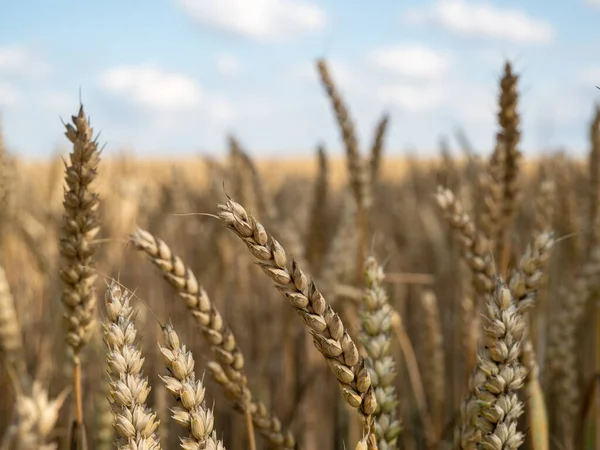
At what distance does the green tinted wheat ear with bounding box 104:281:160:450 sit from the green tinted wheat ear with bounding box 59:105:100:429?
0.20 metres

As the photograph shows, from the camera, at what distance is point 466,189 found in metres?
2.85

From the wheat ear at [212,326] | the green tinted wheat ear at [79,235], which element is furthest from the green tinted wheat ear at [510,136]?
the green tinted wheat ear at [79,235]

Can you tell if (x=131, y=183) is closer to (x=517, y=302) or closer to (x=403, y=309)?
(x=403, y=309)

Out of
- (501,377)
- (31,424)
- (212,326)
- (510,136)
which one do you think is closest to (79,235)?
(212,326)

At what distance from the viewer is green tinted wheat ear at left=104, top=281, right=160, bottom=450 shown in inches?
28.5

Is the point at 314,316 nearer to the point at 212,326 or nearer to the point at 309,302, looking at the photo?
the point at 309,302

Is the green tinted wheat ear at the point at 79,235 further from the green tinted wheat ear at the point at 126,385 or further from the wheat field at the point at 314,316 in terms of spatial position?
the green tinted wheat ear at the point at 126,385

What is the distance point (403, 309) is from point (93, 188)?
259 centimetres

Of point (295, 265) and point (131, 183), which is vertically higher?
point (131, 183)

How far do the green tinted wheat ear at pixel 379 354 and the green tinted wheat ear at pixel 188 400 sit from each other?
0.27 m

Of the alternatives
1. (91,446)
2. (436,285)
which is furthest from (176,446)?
(436,285)

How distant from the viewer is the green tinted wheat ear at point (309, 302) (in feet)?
2.31

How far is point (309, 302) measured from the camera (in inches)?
29.0

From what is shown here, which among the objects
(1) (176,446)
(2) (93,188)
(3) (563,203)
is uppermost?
(3) (563,203)
